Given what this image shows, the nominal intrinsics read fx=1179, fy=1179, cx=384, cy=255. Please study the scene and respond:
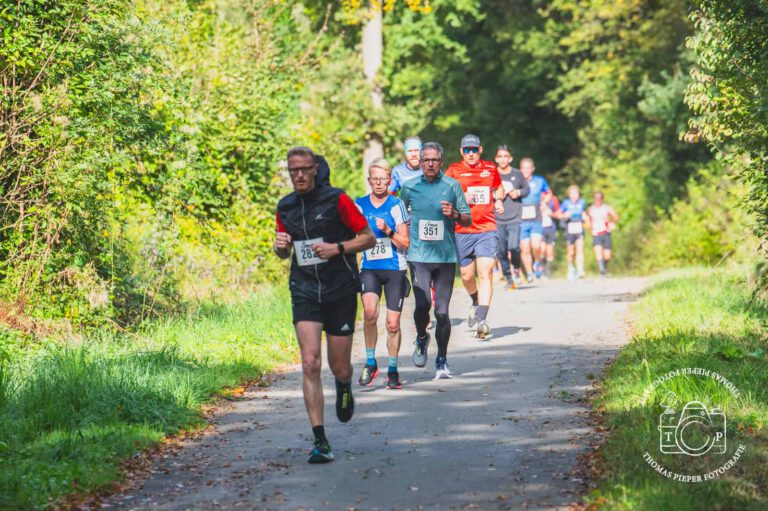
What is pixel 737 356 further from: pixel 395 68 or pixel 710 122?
pixel 395 68

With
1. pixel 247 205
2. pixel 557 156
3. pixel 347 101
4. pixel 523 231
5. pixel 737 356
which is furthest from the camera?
pixel 557 156

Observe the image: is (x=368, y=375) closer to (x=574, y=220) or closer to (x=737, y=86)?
(x=737, y=86)

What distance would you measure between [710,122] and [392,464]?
24.1ft

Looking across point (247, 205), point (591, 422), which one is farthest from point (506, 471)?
point (247, 205)

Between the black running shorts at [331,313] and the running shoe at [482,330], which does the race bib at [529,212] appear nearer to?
the running shoe at [482,330]

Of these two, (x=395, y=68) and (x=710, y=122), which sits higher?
(x=395, y=68)

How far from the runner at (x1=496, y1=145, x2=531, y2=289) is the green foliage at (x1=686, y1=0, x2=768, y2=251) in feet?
14.9

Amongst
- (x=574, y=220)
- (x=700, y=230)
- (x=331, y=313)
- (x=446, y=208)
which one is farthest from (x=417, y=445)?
(x=700, y=230)

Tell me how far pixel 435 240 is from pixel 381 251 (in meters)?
0.55

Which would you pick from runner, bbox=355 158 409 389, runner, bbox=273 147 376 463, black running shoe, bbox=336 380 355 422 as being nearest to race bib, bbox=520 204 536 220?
runner, bbox=355 158 409 389

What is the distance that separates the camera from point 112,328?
44.0 feet

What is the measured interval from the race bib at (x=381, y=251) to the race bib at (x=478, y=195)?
111 inches

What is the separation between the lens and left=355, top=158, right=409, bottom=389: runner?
11.1 metres

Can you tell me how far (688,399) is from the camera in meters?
9.06
